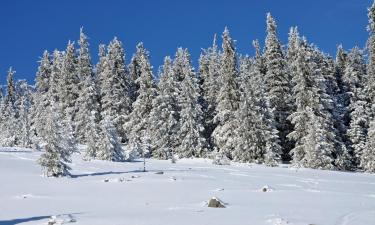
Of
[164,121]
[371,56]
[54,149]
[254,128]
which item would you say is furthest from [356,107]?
[54,149]

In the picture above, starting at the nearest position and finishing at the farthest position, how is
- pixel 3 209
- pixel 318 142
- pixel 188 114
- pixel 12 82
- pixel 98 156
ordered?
pixel 3 209 < pixel 98 156 < pixel 318 142 < pixel 188 114 < pixel 12 82

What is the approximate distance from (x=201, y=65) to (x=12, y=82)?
44658 mm

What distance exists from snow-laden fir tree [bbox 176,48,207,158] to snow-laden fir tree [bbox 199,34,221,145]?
4047mm

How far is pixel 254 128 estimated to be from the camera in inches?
2099

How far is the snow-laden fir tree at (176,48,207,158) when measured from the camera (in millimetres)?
57688

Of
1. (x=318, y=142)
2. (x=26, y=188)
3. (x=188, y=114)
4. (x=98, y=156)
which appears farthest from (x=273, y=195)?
(x=188, y=114)

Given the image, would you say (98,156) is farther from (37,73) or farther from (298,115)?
(37,73)

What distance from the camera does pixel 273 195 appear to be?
21.5 m

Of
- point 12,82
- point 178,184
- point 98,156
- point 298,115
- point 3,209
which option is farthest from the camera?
point 12,82

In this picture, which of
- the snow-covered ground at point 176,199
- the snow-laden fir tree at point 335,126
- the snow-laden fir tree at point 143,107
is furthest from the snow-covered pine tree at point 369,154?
the snow-laden fir tree at point 143,107

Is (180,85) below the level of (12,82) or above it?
below

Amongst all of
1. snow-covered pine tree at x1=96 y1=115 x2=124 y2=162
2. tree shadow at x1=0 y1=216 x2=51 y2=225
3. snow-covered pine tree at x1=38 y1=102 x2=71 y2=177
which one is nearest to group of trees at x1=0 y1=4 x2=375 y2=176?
snow-covered pine tree at x1=96 y1=115 x2=124 y2=162

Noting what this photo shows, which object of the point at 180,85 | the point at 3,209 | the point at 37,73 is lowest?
the point at 3,209

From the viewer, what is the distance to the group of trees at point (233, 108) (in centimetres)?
5125
